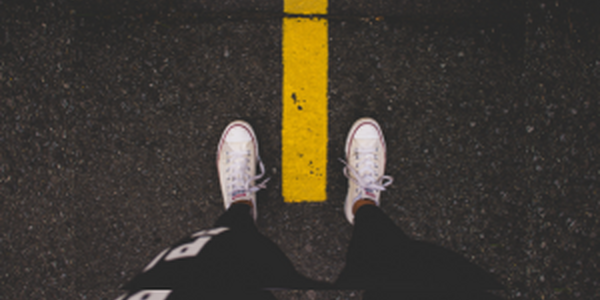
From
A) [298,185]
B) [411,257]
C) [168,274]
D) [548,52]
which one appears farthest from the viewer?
[298,185]

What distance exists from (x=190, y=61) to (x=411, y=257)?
1768 mm

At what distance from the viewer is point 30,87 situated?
6.00ft

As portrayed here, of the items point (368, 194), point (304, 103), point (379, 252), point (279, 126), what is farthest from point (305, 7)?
point (379, 252)

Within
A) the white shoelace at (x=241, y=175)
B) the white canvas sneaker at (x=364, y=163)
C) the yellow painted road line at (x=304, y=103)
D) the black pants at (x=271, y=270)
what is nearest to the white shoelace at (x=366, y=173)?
the white canvas sneaker at (x=364, y=163)

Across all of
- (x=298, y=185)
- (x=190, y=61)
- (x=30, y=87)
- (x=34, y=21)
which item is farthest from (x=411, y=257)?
(x=34, y=21)

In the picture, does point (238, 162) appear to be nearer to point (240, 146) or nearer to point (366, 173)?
point (240, 146)

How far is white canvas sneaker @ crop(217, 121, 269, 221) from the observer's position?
1825 millimetres

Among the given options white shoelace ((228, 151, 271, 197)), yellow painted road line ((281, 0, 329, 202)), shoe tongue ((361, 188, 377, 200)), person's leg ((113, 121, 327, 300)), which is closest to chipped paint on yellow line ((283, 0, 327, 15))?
yellow painted road line ((281, 0, 329, 202))

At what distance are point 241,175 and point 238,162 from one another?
9 cm

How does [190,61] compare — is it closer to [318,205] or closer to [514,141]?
[318,205]

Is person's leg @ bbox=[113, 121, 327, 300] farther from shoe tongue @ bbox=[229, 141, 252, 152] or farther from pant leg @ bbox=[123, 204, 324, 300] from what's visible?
shoe tongue @ bbox=[229, 141, 252, 152]

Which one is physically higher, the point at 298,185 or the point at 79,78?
the point at 79,78

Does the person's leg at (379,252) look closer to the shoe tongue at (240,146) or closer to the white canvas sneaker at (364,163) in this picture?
the white canvas sneaker at (364,163)

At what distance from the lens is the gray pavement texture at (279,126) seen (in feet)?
5.85
